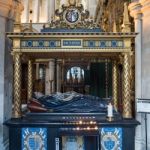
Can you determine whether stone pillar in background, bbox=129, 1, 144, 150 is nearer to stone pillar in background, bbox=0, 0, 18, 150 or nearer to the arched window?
stone pillar in background, bbox=0, 0, 18, 150

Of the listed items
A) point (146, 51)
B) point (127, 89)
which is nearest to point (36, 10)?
point (146, 51)

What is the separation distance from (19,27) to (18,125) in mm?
1955

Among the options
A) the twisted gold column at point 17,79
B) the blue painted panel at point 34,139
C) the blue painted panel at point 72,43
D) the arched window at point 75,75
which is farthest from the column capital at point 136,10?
the arched window at point 75,75

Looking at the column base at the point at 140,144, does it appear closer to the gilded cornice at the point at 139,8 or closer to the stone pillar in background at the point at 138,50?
the stone pillar in background at the point at 138,50

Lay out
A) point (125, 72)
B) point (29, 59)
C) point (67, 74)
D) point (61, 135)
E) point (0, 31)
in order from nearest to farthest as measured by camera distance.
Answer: point (61, 135), point (125, 72), point (0, 31), point (29, 59), point (67, 74)

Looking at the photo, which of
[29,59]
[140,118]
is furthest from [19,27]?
[140,118]

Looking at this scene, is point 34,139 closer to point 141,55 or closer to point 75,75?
point 141,55

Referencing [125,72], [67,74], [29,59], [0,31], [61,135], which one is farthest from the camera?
[67,74]

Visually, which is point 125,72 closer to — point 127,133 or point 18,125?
point 127,133

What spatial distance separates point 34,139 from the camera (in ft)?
20.5

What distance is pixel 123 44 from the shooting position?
655cm

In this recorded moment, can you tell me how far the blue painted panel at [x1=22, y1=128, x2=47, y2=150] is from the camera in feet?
20.3

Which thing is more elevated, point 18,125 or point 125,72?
point 125,72

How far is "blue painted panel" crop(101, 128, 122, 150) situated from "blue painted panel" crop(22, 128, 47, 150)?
3.68 feet
